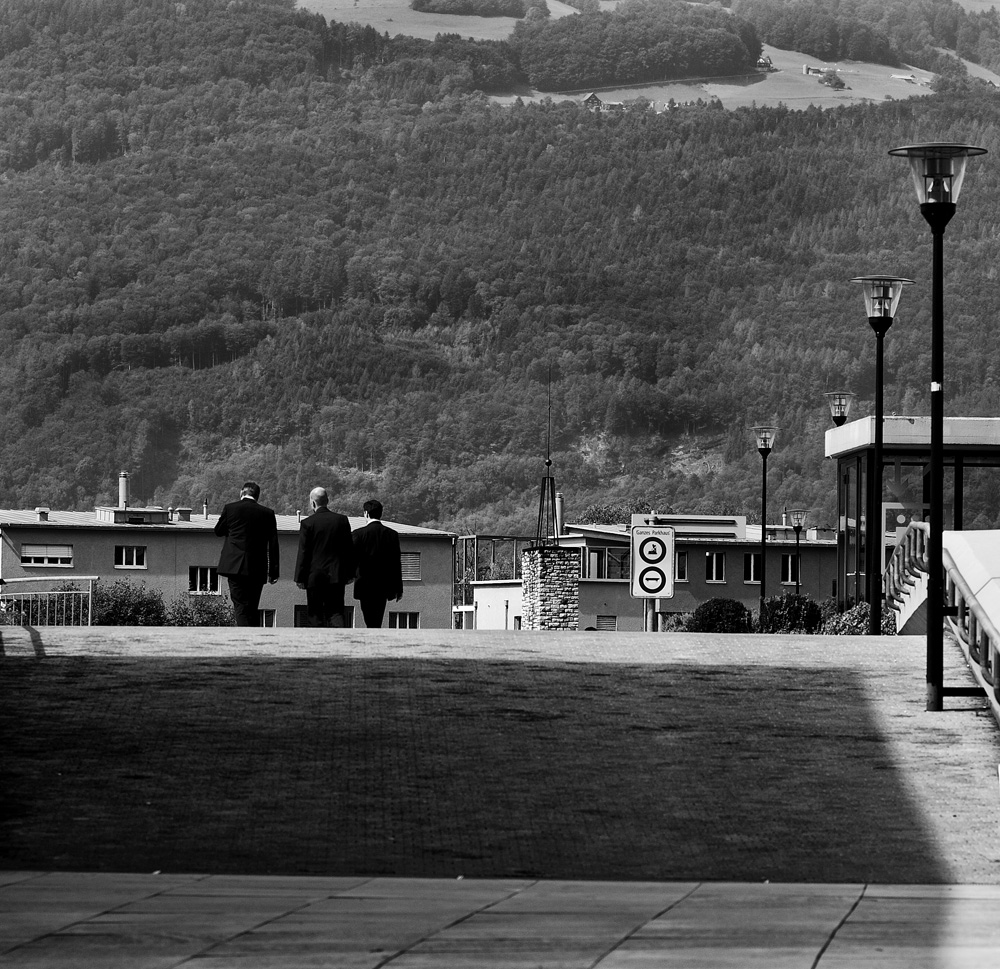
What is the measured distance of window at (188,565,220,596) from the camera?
305 feet

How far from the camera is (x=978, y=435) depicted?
1630 inches

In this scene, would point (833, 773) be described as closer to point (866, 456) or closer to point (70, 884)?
point (70, 884)

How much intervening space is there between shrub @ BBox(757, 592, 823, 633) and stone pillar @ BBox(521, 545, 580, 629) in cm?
395

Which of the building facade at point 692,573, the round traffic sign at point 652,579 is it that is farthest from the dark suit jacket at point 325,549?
the building facade at point 692,573

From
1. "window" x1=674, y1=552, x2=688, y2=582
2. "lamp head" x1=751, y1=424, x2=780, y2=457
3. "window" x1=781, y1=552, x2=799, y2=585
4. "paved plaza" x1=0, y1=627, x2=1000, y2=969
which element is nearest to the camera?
"paved plaza" x1=0, y1=627, x2=1000, y2=969

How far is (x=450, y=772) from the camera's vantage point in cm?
1176

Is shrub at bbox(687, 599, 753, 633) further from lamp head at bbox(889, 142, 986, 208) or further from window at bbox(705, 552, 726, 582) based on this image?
window at bbox(705, 552, 726, 582)

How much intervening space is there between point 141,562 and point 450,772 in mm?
83026

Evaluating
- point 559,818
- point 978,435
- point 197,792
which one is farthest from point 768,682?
point 978,435

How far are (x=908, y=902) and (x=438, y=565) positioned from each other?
85.4m

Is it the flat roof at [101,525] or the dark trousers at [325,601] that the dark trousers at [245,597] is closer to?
the dark trousers at [325,601]

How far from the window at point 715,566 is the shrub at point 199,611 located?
895 inches

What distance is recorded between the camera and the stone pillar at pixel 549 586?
3847 centimetres

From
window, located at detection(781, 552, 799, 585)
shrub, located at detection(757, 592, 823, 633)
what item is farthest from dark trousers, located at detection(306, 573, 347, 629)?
window, located at detection(781, 552, 799, 585)
